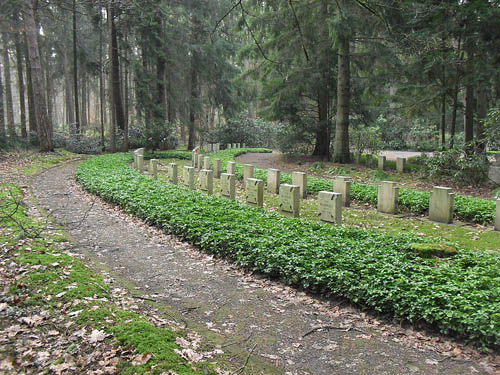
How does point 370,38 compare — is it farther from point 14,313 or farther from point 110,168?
point 14,313

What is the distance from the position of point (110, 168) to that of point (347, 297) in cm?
1281

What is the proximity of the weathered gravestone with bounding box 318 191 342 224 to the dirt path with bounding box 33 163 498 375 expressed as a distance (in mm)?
3043

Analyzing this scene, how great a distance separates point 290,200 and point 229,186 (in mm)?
2498

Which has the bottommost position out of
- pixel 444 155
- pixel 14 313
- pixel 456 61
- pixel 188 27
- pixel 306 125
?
pixel 14 313

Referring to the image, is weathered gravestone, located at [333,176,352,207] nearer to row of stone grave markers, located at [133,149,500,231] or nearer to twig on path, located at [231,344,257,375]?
row of stone grave markers, located at [133,149,500,231]

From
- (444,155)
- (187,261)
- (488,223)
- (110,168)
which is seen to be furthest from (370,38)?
(187,261)

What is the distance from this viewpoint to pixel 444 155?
14.0m

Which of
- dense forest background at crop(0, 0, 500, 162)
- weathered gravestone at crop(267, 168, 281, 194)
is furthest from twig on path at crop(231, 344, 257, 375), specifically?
weathered gravestone at crop(267, 168, 281, 194)

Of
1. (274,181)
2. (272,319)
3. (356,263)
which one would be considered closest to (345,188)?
(274,181)

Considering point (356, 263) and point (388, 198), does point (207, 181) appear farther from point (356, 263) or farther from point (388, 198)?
point (356, 263)

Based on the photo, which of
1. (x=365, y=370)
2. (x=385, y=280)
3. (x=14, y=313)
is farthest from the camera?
(x=385, y=280)

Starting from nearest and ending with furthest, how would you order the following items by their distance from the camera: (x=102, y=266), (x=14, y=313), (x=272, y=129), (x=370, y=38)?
(x=14, y=313) < (x=102, y=266) < (x=370, y=38) < (x=272, y=129)

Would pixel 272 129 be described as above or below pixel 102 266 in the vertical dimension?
above

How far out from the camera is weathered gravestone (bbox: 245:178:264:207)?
10102 mm
